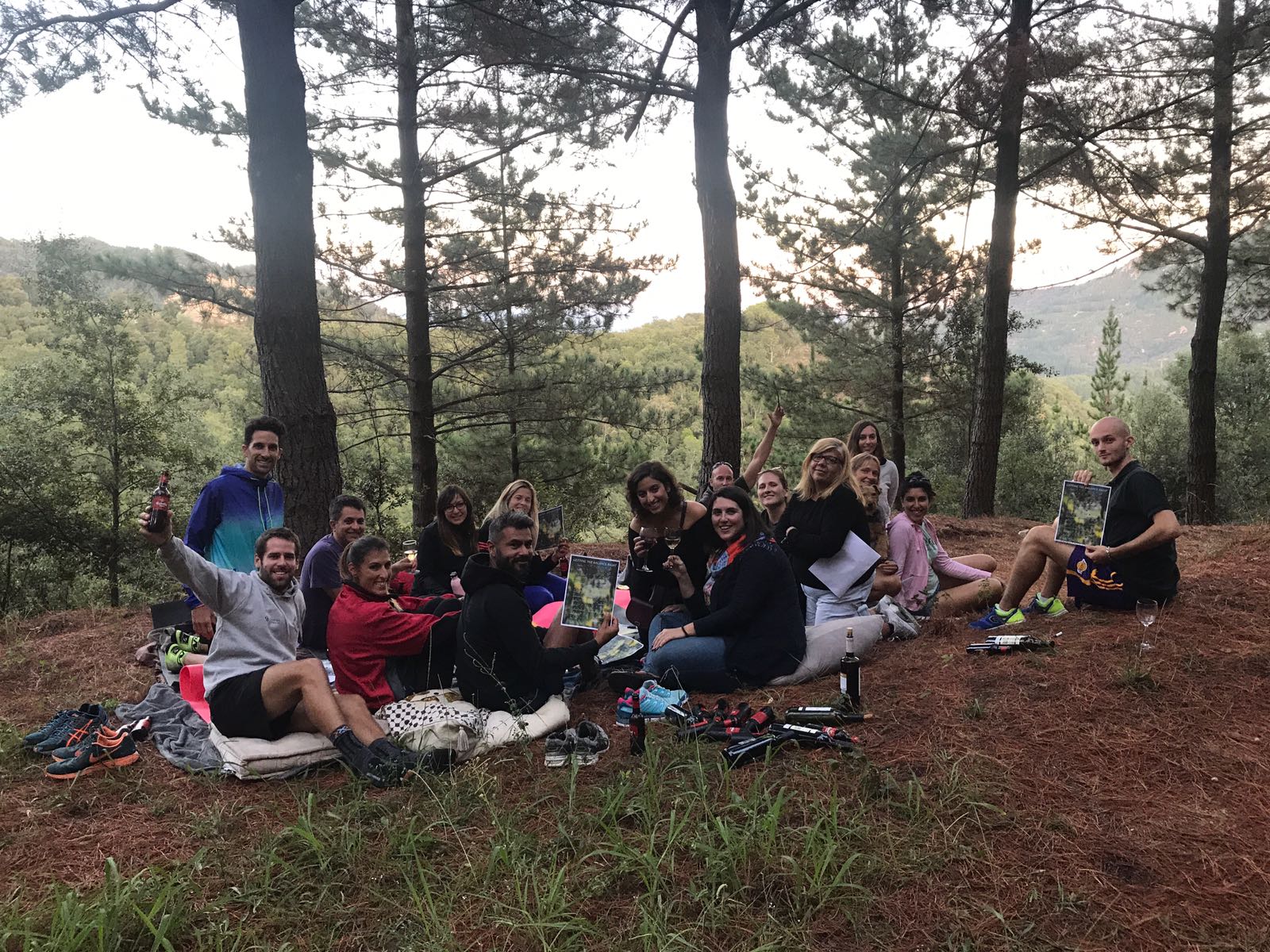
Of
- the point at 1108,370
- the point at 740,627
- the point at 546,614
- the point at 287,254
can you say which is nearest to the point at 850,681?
the point at 740,627

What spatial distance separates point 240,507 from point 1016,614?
5.12 metres

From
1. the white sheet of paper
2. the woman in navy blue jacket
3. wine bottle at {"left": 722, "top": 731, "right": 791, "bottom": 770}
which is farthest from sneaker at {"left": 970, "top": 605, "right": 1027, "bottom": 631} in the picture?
wine bottle at {"left": 722, "top": 731, "right": 791, "bottom": 770}

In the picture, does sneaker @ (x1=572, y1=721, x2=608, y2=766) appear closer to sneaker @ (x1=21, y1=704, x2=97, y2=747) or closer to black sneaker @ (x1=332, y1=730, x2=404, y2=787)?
black sneaker @ (x1=332, y1=730, x2=404, y2=787)

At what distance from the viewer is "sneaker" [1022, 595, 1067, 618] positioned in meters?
4.80

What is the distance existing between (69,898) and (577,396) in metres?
11.9

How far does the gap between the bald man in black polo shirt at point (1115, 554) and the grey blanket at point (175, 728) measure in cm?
460

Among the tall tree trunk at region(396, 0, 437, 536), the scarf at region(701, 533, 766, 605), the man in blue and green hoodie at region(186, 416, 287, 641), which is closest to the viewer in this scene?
the scarf at region(701, 533, 766, 605)

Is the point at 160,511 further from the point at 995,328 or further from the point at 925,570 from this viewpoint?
the point at 995,328

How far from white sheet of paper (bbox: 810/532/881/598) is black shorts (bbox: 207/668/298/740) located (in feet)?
10.7

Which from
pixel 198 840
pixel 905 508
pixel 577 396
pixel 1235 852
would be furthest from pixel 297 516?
pixel 577 396

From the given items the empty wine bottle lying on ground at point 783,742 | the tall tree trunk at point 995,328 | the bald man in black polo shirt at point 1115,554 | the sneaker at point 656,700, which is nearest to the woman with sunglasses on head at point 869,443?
the bald man in black polo shirt at point 1115,554

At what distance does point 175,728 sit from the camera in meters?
3.91

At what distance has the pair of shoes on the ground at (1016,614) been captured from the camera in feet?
15.7

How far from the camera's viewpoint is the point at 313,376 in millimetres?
5883
